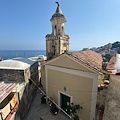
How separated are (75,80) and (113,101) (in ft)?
9.04

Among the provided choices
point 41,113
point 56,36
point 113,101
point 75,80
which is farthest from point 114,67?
point 56,36

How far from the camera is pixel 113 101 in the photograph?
3.65m

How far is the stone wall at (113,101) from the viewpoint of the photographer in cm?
347

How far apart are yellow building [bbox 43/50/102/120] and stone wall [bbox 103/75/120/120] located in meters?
1.03

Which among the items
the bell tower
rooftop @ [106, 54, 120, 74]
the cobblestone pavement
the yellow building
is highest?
the bell tower

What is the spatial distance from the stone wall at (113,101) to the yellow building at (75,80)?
1034 millimetres

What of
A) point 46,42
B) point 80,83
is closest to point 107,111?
point 80,83

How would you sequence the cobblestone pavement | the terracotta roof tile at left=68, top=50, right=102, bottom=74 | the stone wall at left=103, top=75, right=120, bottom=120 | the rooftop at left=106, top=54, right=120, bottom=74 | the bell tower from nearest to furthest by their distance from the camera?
the stone wall at left=103, top=75, right=120, bottom=120 → the rooftop at left=106, top=54, right=120, bottom=74 → the terracotta roof tile at left=68, top=50, right=102, bottom=74 → the cobblestone pavement → the bell tower

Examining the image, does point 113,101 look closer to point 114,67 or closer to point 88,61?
point 114,67

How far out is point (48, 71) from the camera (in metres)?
7.70

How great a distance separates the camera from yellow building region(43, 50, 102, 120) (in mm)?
5199

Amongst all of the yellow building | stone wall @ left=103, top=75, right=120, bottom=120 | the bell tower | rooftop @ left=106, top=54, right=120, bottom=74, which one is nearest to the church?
the yellow building

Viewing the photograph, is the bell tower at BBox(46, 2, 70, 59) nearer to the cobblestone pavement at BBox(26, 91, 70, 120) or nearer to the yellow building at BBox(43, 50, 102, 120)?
the yellow building at BBox(43, 50, 102, 120)

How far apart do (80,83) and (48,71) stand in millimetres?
3571
